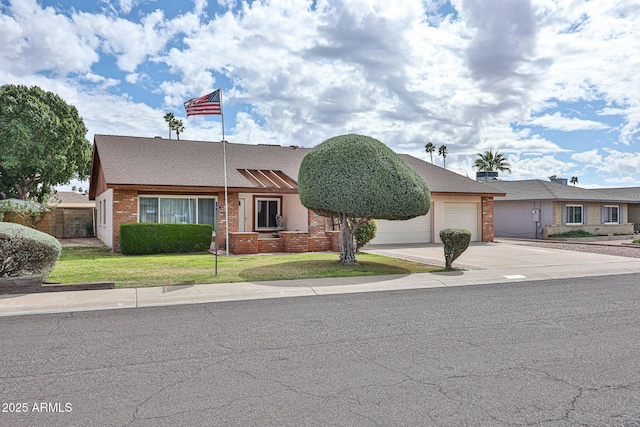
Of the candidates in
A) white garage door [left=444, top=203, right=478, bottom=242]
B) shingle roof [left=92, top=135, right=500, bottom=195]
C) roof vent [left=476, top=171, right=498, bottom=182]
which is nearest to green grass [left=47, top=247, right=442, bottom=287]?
shingle roof [left=92, top=135, right=500, bottom=195]

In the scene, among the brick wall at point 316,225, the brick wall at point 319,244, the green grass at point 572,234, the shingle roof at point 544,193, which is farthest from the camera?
the shingle roof at point 544,193

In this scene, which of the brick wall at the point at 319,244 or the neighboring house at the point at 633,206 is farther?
the neighboring house at the point at 633,206

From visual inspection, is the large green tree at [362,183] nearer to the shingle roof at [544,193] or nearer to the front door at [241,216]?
the front door at [241,216]

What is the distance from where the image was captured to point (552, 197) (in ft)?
103

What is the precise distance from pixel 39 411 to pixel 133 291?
20.9ft

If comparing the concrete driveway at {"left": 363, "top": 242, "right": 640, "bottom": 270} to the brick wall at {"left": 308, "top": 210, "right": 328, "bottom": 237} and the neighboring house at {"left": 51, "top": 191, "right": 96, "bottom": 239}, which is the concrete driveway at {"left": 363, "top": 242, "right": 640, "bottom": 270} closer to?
the brick wall at {"left": 308, "top": 210, "right": 328, "bottom": 237}

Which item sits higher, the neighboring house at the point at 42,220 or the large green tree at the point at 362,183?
the large green tree at the point at 362,183

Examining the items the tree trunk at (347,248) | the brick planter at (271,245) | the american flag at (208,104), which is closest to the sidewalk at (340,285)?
the tree trunk at (347,248)

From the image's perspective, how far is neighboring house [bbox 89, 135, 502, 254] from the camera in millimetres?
19922

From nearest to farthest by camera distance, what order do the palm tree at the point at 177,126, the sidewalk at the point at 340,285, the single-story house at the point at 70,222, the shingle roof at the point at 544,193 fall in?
the sidewalk at the point at 340,285
the single-story house at the point at 70,222
the shingle roof at the point at 544,193
the palm tree at the point at 177,126

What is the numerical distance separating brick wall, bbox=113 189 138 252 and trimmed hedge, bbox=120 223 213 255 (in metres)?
1.17

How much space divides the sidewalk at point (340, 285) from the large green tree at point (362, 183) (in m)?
2.05

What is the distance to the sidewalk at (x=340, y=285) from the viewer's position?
9.41 metres

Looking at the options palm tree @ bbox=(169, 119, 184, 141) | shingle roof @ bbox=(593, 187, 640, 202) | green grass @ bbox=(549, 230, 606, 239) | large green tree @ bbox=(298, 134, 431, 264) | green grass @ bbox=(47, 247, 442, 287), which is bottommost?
green grass @ bbox=(47, 247, 442, 287)
